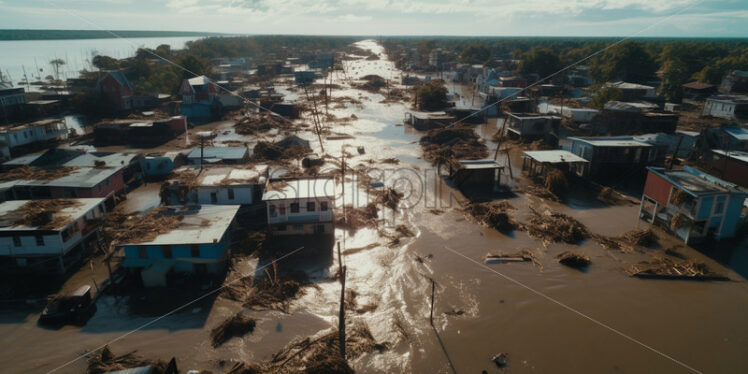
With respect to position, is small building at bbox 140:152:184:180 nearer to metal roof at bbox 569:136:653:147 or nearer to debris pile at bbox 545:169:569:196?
debris pile at bbox 545:169:569:196

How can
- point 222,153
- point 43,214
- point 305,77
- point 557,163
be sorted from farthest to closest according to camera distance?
point 305,77 → point 222,153 → point 557,163 → point 43,214

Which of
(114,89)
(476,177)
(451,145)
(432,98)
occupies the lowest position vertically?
(476,177)

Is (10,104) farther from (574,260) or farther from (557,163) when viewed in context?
(574,260)

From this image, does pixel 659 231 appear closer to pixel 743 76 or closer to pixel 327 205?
pixel 327 205

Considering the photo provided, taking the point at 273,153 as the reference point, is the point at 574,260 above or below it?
below

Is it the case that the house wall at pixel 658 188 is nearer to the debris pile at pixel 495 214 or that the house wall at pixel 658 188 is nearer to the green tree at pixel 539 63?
the debris pile at pixel 495 214

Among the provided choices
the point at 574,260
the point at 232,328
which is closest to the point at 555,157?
the point at 574,260

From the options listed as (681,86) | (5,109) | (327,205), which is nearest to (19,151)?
(5,109)
